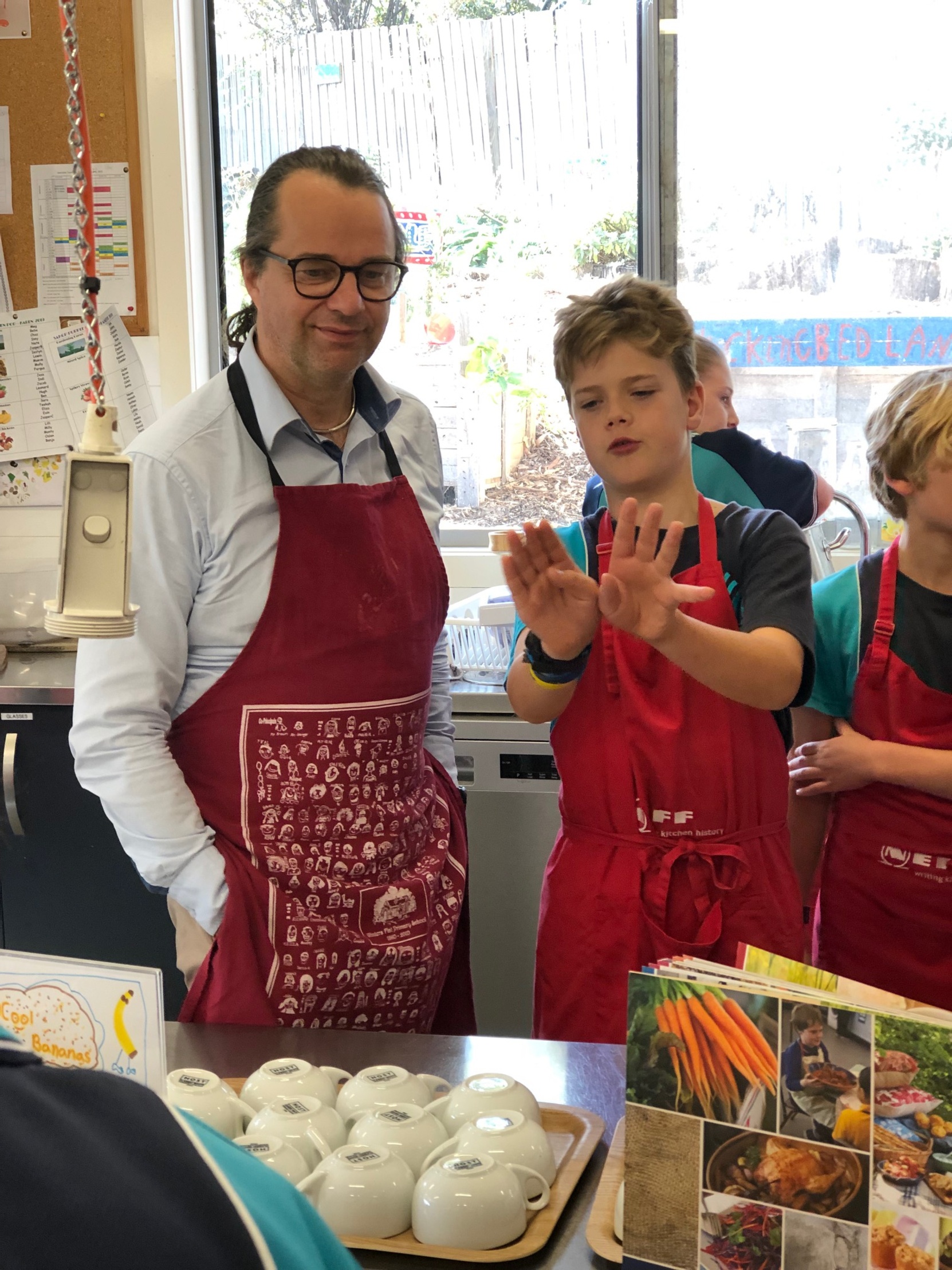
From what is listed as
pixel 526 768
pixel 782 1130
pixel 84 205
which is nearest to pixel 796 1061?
pixel 782 1130

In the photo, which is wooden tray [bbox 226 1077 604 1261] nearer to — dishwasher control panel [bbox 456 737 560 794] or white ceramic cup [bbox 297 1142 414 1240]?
white ceramic cup [bbox 297 1142 414 1240]

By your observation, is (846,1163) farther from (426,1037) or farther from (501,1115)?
(426,1037)

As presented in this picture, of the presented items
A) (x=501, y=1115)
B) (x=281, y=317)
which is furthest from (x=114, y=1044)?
(x=281, y=317)

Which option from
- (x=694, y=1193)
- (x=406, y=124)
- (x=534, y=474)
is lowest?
(x=694, y=1193)

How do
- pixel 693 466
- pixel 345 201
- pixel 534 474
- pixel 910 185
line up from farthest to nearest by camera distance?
pixel 534 474 → pixel 910 185 → pixel 693 466 → pixel 345 201

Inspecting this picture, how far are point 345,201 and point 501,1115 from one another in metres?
1.06

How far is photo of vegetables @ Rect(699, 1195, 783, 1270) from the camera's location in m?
0.80

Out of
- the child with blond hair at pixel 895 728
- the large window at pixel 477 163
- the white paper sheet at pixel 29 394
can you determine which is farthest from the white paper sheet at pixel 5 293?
the child with blond hair at pixel 895 728

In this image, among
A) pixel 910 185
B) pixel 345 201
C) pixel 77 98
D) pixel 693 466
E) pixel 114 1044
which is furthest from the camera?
pixel 910 185

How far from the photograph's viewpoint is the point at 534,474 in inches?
126

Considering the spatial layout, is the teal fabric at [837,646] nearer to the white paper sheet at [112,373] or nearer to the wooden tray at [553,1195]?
the wooden tray at [553,1195]

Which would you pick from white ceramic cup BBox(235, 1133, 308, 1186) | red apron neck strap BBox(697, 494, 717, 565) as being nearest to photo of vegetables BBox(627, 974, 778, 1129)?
white ceramic cup BBox(235, 1133, 308, 1186)

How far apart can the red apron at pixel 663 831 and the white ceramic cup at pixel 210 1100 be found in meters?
0.57

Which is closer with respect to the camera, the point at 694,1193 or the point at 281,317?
the point at 694,1193
